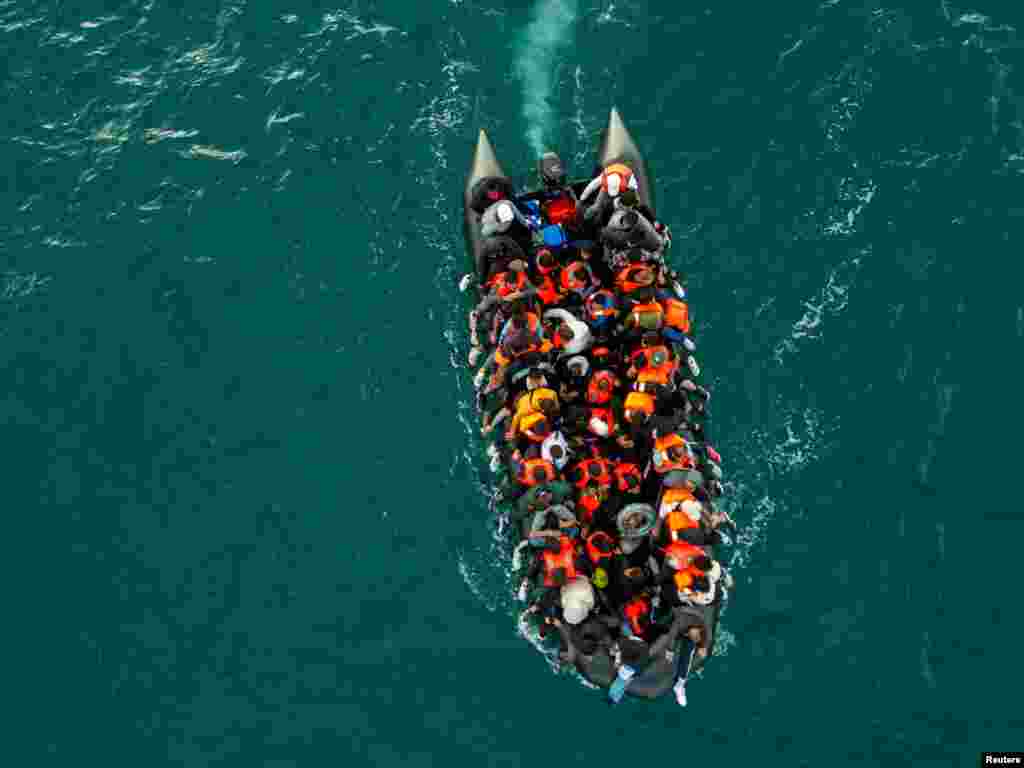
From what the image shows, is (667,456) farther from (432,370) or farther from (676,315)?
(432,370)

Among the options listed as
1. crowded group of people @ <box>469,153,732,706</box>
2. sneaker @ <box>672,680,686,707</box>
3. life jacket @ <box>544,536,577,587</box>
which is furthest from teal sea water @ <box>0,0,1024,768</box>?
life jacket @ <box>544,536,577,587</box>

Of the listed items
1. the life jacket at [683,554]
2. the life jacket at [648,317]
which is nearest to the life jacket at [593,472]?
the life jacket at [683,554]

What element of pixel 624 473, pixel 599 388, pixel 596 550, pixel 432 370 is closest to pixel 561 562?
pixel 596 550

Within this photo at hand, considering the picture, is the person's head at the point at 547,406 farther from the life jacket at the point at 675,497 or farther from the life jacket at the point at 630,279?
the life jacket at the point at 630,279

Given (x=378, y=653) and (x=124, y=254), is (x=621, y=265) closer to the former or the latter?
(x=378, y=653)

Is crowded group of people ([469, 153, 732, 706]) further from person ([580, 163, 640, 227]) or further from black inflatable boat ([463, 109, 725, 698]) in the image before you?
black inflatable boat ([463, 109, 725, 698])

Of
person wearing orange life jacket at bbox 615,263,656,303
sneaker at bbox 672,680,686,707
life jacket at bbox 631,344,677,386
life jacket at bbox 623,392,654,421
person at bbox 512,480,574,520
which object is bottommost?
sneaker at bbox 672,680,686,707
